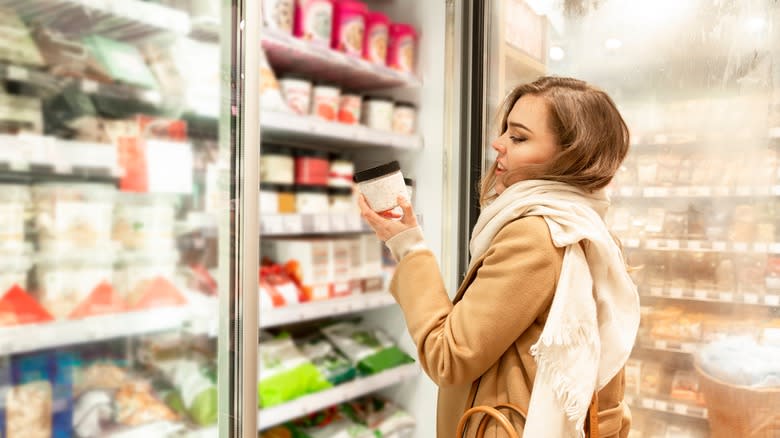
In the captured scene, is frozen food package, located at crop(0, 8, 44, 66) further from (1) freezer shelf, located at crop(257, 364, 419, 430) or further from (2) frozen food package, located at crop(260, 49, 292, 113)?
(1) freezer shelf, located at crop(257, 364, 419, 430)

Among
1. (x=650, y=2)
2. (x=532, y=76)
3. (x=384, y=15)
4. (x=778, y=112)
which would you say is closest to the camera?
(x=778, y=112)

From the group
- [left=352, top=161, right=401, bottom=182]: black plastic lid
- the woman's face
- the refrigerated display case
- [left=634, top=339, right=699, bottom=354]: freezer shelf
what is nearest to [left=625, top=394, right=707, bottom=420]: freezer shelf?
the refrigerated display case

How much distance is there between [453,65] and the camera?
52.7 inches

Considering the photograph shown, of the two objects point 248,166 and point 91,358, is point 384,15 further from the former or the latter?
point 91,358

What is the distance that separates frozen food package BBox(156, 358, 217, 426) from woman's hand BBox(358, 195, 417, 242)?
713 millimetres

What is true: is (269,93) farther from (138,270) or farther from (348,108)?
(138,270)

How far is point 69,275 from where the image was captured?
1233 mm

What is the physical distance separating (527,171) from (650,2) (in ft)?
1.98

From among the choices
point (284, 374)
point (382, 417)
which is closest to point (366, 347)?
point (382, 417)

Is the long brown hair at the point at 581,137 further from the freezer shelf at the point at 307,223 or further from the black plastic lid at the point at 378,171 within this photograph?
the freezer shelf at the point at 307,223

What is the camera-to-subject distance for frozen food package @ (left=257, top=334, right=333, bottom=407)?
5.70 feet

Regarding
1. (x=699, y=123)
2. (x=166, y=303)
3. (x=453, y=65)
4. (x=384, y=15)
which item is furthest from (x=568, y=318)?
(x=384, y=15)

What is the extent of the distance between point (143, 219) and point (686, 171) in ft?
4.12

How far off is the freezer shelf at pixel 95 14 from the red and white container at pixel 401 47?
35.0 inches
